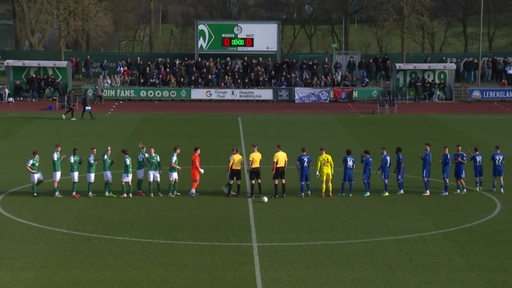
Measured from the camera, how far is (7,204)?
2859cm

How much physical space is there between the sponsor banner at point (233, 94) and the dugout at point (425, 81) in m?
9.46

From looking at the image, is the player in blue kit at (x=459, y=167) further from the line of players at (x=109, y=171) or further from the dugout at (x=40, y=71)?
the dugout at (x=40, y=71)

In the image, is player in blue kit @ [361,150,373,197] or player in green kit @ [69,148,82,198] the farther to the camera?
player in blue kit @ [361,150,373,197]

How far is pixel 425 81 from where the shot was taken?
61.5 metres

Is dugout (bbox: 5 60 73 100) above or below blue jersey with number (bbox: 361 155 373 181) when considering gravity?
above

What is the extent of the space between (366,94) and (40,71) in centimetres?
2342

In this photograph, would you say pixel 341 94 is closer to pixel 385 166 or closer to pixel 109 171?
pixel 385 166

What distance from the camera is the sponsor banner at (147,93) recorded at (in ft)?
199

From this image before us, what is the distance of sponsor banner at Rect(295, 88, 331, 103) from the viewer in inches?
2387

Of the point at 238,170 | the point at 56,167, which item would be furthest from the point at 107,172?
the point at 238,170

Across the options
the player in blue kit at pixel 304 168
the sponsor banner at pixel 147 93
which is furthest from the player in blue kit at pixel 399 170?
the sponsor banner at pixel 147 93

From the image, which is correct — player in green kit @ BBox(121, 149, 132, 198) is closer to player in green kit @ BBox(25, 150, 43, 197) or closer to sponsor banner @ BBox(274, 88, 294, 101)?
player in green kit @ BBox(25, 150, 43, 197)

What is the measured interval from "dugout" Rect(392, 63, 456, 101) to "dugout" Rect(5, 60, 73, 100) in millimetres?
23595

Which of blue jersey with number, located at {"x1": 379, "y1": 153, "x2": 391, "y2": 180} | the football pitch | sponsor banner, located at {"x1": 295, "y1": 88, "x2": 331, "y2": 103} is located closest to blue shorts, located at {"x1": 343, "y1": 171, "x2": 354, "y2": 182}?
the football pitch
